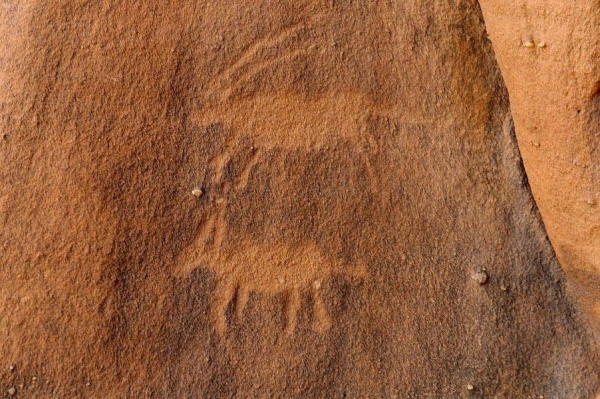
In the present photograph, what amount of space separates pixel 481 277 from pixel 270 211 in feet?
1.71

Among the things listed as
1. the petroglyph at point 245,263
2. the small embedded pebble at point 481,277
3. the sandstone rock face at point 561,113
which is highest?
the sandstone rock face at point 561,113

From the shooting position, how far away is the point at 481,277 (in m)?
1.58

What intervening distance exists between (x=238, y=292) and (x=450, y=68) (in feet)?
2.40

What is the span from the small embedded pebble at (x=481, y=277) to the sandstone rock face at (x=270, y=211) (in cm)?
1

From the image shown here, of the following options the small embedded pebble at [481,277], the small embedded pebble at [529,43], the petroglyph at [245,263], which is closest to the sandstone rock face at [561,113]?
the small embedded pebble at [529,43]

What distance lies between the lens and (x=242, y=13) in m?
1.58

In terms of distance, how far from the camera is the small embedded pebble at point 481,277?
5.18 feet

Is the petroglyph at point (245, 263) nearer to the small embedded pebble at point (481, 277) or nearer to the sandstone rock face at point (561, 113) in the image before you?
the small embedded pebble at point (481, 277)

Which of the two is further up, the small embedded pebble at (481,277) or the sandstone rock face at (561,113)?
the sandstone rock face at (561,113)

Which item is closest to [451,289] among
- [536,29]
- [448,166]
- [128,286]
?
[448,166]

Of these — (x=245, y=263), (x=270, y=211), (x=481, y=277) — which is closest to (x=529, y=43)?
(x=481, y=277)

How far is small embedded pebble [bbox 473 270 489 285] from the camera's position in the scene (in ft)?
5.18

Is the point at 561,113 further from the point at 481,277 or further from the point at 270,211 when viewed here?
the point at 270,211

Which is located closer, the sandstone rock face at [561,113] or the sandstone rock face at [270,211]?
the sandstone rock face at [561,113]
